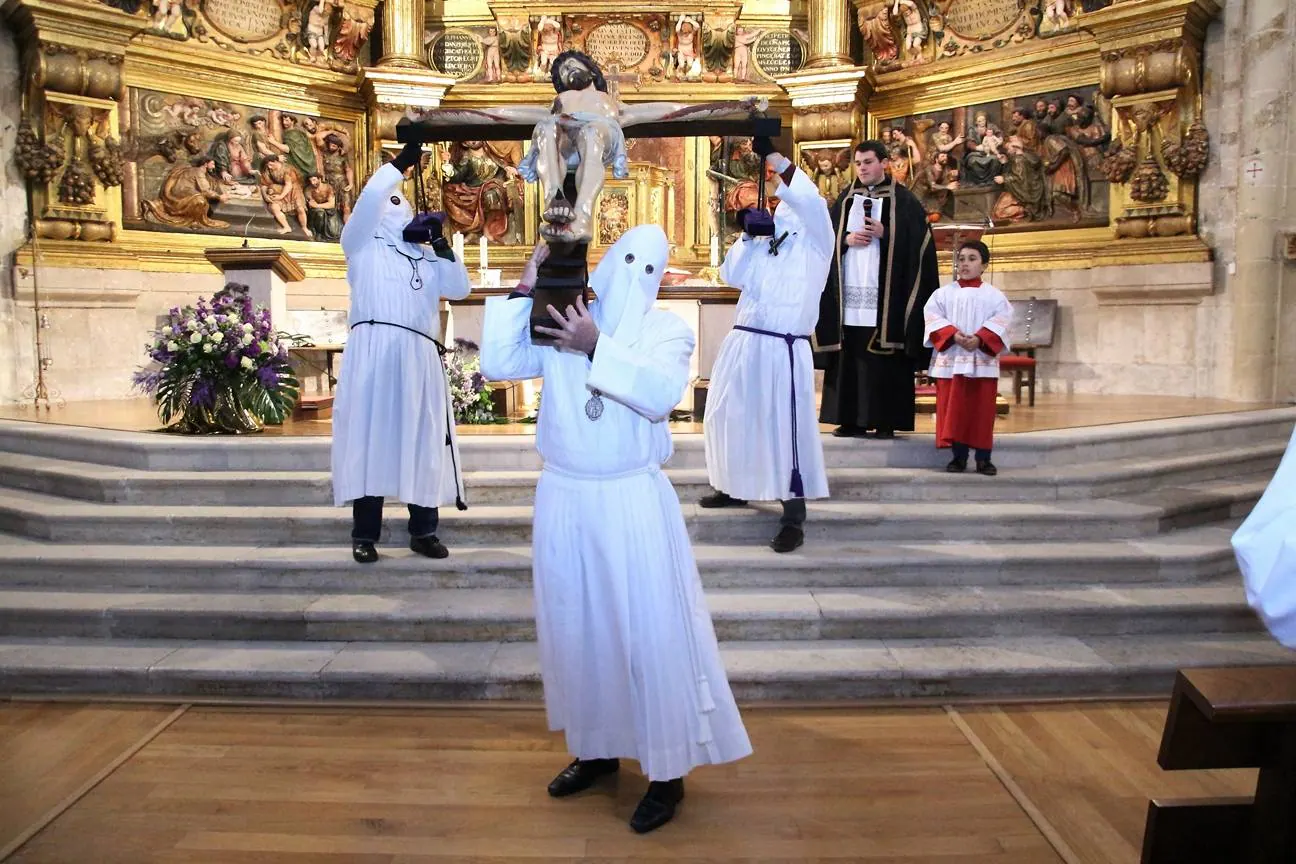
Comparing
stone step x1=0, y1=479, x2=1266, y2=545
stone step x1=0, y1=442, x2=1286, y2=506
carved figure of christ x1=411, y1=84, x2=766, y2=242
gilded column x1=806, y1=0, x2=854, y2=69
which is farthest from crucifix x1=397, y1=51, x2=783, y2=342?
gilded column x1=806, y1=0, x2=854, y2=69

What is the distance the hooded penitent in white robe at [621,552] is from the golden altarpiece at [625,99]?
5679mm

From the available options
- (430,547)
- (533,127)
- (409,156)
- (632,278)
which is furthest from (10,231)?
(632,278)

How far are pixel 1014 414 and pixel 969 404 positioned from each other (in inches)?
117

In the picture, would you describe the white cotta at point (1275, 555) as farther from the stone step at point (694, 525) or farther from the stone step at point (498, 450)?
the stone step at point (498, 450)

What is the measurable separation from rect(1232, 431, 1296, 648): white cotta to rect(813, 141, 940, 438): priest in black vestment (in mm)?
4981

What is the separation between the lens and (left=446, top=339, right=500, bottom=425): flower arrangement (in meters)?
8.19

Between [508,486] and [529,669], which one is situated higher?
[508,486]

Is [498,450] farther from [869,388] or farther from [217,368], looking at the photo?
[869,388]

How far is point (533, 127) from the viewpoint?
316 cm

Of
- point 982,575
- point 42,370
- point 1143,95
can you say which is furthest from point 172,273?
point 1143,95

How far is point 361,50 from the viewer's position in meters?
13.4

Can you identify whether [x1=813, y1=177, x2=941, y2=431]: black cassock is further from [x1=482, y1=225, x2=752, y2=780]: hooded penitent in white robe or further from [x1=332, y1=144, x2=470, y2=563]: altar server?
[x1=482, y1=225, x2=752, y2=780]: hooded penitent in white robe

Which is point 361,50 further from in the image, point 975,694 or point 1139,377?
point 975,694

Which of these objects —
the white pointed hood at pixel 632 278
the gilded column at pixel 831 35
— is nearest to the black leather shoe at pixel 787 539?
the white pointed hood at pixel 632 278
